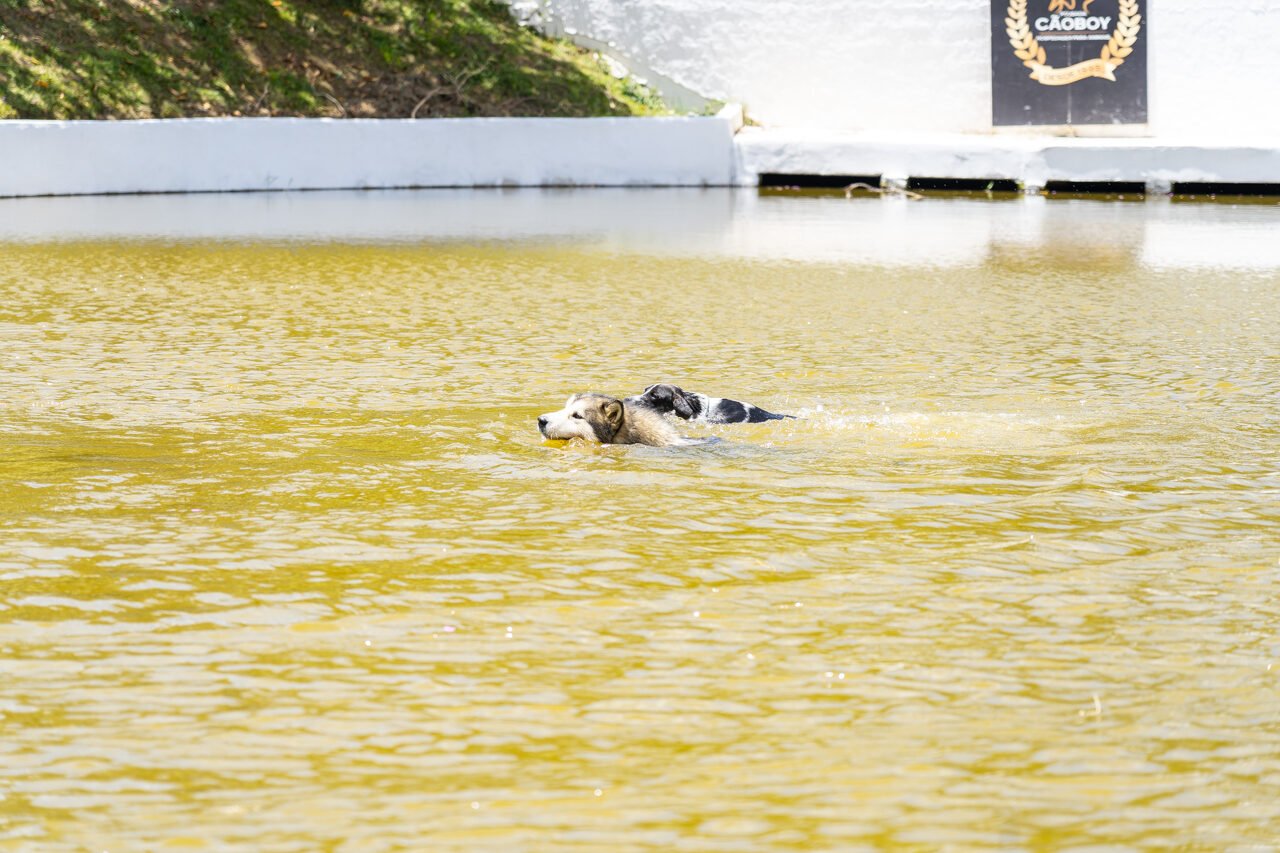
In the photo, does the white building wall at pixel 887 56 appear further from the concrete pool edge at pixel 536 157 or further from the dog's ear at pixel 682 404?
the dog's ear at pixel 682 404

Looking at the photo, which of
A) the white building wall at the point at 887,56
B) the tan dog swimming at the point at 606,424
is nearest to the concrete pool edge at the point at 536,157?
the white building wall at the point at 887,56

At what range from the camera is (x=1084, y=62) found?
3356cm

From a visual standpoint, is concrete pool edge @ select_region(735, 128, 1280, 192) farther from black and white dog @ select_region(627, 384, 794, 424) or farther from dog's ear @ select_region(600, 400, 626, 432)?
dog's ear @ select_region(600, 400, 626, 432)

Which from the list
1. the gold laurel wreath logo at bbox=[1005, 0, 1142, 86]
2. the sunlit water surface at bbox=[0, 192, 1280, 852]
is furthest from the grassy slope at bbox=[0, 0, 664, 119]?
the sunlit water surface at bbox=[0, 192, 1280, 852]

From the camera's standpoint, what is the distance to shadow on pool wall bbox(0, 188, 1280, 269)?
2098 cm

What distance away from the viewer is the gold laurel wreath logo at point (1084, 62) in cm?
3350

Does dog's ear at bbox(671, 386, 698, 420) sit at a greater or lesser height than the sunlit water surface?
greater

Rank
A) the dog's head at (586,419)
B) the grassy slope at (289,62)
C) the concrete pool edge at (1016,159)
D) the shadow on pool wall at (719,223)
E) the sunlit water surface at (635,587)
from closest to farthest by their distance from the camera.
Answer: the sunlit water surface at (635,587), the dog's head at (586,419), the shadow on pool wall at (719,223), the concrete pool edge at (1016,159), the grassy slope at (289,62)

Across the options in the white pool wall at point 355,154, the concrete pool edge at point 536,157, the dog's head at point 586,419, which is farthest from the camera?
the concrete pool edge at point 536,157

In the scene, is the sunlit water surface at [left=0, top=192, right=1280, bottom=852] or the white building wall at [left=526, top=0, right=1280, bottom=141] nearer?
the sunlit water surface at [left=0, top=192, right=1280, bottom=852]

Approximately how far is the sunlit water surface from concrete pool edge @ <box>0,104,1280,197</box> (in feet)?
50.0

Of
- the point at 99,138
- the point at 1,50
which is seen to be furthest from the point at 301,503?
the point at 1,50

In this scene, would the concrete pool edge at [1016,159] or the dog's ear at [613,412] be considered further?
the concrete pool edge at [1016,159]

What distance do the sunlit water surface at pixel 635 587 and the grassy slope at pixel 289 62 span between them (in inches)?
686
